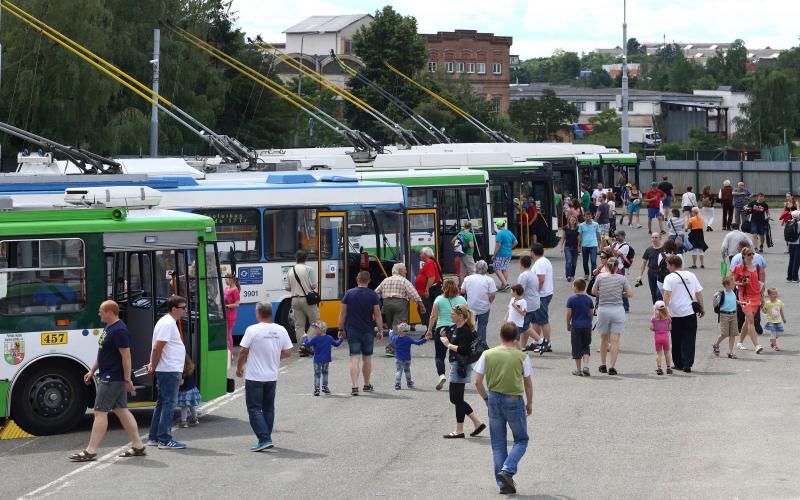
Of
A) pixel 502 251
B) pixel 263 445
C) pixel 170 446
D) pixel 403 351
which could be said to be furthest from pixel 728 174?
pixel 170 446

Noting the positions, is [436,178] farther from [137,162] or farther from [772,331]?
[772,331]

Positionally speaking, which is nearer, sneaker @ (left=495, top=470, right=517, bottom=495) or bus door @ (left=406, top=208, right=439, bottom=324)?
sneaker @ (left=495, top=470, right=517, bottom=495)

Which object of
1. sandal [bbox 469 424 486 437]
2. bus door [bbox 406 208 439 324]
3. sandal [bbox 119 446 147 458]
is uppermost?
bus door [bbox 406 208 439 324]

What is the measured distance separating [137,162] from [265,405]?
51.2 feet

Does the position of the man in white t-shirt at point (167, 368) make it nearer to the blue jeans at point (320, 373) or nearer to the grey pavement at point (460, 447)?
the grey pavement at point (460, 447)

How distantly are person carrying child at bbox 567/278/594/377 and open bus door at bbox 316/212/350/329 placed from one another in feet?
17.1

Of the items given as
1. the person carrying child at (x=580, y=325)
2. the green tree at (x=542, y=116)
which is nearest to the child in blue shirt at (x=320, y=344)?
the person carrying child at (x=580, y=325)

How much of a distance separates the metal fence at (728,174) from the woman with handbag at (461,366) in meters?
48.1

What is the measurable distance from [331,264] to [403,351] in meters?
5.57

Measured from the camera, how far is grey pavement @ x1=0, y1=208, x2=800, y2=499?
12344 mm

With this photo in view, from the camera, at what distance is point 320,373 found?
17656 mm

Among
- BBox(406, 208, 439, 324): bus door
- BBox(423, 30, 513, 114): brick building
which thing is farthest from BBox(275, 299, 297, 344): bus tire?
BBox(423, 30, 513, 114): brick building

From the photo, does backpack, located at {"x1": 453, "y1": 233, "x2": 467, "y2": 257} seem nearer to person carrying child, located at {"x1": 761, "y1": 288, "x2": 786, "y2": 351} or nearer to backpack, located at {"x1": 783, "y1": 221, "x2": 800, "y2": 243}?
backpack, located at {"x1": 783, "y1": 221, "x2": 800, "y2": 243}

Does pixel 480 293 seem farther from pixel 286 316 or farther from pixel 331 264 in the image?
pixel 286 316
